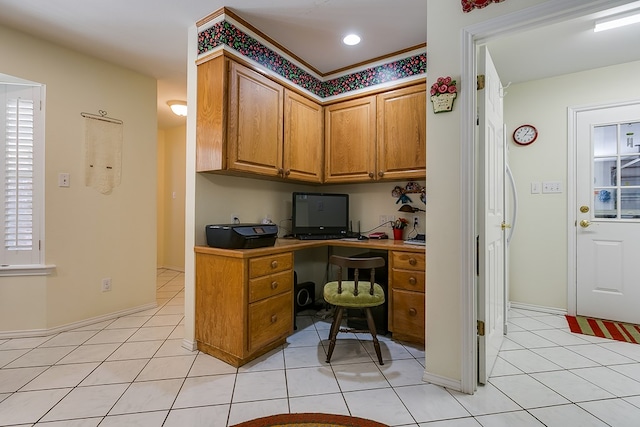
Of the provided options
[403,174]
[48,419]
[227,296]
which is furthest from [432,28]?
[48,419]

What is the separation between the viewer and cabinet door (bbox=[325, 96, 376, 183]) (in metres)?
2.83

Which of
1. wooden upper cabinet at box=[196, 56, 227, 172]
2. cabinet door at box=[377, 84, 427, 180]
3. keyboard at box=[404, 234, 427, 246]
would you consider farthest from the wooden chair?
wooden upper cabinet at box=[196, 56, 227, 172]

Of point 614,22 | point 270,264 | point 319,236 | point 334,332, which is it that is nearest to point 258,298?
point 270,264

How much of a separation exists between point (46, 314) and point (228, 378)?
186 cm

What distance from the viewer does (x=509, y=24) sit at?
157cm

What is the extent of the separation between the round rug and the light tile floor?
56 mm

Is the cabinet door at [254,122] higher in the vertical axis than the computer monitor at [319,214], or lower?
higher

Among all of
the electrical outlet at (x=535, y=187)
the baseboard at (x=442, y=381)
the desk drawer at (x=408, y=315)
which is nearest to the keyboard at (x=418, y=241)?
the desk drawer at (x=408, y=315)

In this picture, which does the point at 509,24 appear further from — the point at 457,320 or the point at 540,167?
the point at 540,167

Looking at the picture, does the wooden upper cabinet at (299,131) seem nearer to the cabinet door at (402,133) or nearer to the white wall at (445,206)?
the cabinet door at (402,133)

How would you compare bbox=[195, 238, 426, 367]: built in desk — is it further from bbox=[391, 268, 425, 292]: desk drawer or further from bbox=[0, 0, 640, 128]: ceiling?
bbox=[0, 0, 640, 128]: ceiling

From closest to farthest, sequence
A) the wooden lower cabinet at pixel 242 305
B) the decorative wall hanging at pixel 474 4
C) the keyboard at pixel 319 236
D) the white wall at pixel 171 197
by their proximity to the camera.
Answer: the decorative wall hanging at pixel 474 4 < the wooden lower cabinet at pixel 242 305 < the keyboard at pixel 319 236 < the white wall at pixel 171 197

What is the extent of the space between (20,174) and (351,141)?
287 centimetres

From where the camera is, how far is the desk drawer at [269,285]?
2023mm
